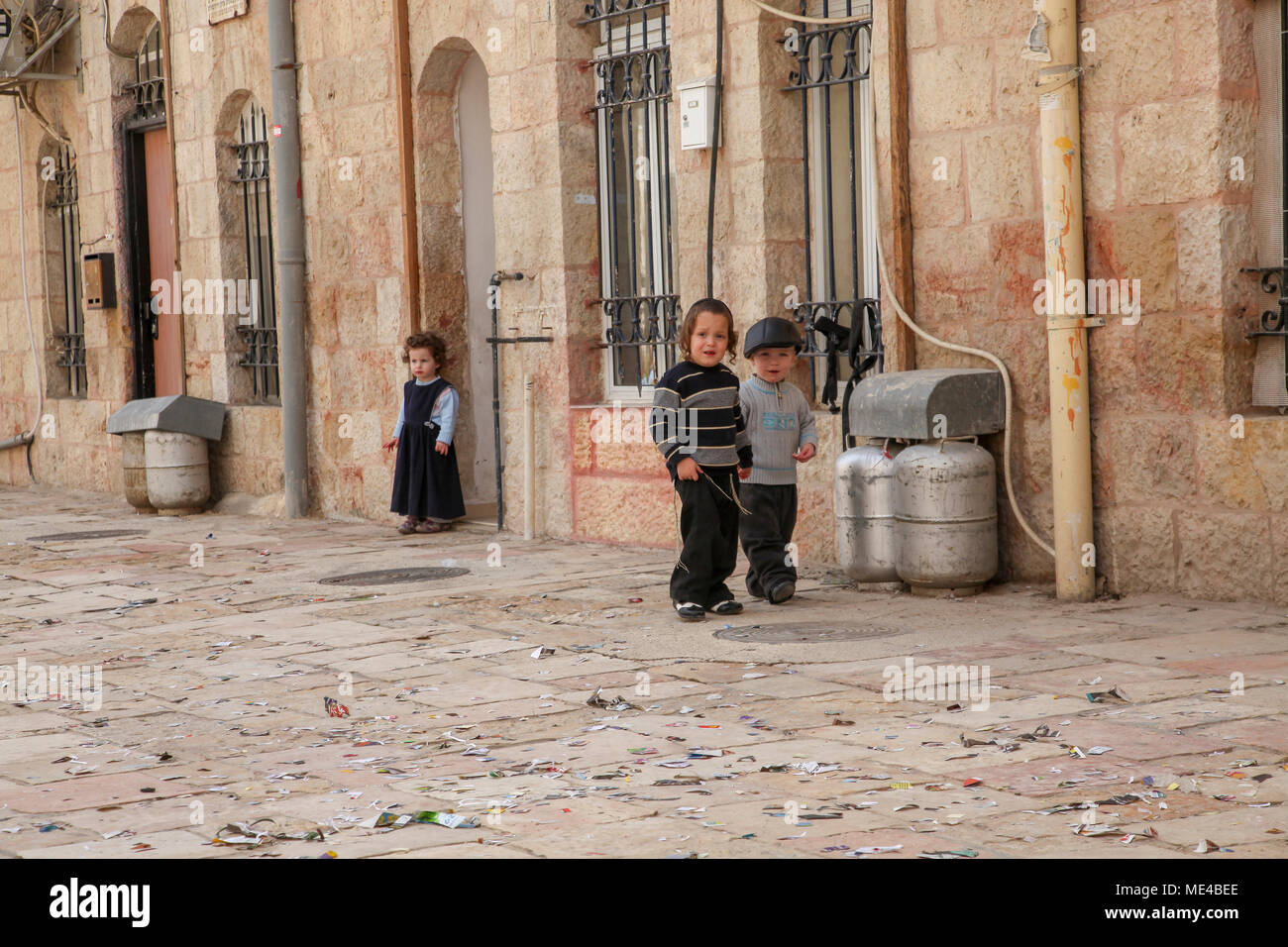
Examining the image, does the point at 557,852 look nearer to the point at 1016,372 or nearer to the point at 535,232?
the point at 1016,372

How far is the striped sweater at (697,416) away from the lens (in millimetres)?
7230

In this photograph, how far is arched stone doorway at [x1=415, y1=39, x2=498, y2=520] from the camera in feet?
37.2

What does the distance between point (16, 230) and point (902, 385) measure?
1179cm

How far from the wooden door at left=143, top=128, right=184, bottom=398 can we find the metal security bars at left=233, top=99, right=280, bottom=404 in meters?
1.14

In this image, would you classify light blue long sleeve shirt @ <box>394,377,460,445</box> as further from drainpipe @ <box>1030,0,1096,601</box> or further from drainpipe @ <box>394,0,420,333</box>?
drainpipe @ <box>1030,0,1096,601</box>

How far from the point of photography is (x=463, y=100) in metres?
11.5

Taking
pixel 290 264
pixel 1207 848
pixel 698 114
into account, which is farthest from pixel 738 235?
pixel 1207 848

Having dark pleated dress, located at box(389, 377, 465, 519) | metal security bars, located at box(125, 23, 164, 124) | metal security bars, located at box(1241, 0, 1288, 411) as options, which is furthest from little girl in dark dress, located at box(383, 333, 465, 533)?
metal security bars, located at box(1241, 0, 1288, 411)

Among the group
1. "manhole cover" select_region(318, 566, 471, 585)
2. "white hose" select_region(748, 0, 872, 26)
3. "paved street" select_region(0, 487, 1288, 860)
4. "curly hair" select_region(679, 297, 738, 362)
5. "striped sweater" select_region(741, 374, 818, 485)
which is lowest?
"paved street" select_region(0, 487, 1288, 860)

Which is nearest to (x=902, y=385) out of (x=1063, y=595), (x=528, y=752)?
(x=1063, y=595)

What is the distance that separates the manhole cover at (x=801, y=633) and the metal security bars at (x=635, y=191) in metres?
3.18

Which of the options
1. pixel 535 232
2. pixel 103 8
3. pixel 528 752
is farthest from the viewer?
pixel 103 8

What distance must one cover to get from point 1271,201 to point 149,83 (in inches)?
407

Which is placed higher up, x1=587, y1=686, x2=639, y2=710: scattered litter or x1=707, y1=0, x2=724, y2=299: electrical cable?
x1=707, y1=0, x2=724, y2=299: electrical cable
